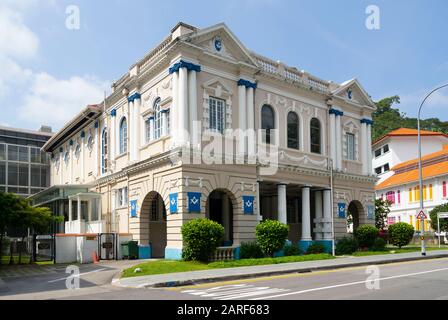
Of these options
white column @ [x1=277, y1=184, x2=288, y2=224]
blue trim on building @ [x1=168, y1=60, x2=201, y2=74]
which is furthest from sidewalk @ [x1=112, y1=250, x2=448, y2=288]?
blue trim on building @ [x1=168, y1=60, x2=201, y2=74]

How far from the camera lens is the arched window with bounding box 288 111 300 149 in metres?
28.8

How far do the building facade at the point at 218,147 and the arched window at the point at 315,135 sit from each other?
2.8 inches

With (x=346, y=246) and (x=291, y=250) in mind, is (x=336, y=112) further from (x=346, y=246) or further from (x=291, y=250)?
(x=291, y=250)

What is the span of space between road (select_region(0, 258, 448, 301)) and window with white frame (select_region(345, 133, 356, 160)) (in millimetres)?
15611

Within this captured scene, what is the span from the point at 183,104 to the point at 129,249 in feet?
26.7

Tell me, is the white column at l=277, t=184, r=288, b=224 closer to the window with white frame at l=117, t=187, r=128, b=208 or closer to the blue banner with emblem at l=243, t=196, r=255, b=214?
the blue banner with emblem at l=243, t=196, r=255, b=214

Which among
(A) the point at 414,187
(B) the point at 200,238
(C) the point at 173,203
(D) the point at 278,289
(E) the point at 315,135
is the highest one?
(E) the point at 315,135

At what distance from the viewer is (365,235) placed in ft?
98.8

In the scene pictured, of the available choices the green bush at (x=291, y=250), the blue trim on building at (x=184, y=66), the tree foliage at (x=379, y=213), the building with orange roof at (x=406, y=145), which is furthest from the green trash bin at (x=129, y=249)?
the building with orange roof at (x=406, y=145)

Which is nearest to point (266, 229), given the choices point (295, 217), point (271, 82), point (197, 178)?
point (197, 178)

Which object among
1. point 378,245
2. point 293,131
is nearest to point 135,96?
point 293,131

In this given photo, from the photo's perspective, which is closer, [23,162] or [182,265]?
[182,265]

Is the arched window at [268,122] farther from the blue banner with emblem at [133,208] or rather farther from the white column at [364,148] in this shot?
the white column at [364,148]

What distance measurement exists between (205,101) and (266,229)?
7.03m
